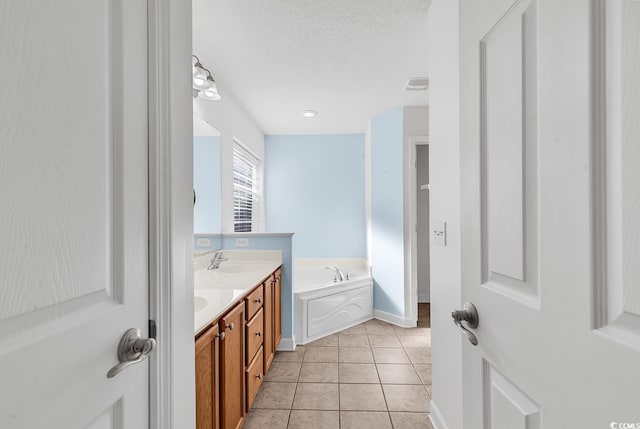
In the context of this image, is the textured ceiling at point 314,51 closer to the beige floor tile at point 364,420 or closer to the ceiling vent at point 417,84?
the ceiling vent at point 417,84

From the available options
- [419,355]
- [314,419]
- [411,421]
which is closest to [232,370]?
[314,419]

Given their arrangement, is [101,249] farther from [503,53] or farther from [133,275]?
[503,53]

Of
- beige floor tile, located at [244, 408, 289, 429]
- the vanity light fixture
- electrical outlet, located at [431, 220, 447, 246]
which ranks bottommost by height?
beige floor tile, located at [244, 408, 289, 429]

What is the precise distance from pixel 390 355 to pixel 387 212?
62.7 inches

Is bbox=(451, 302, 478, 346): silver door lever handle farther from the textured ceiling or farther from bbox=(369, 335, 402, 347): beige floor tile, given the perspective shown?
bbox=(369, 335, 402, 347): beige floor tile

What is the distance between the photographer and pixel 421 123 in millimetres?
3346

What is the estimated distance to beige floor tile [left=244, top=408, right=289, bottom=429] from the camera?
1716mm

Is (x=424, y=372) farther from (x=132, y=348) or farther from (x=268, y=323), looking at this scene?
(x=132, y=348)

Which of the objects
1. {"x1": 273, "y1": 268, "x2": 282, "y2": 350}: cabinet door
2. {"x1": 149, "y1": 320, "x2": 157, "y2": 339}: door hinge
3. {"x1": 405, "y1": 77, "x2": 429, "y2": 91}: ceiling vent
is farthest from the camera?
{"x1": 405, "y1": 77, "x2": 429, "y2": 91}: ceiling vent

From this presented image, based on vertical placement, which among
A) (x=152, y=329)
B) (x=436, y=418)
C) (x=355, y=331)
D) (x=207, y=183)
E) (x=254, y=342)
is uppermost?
(x=207, y=183)

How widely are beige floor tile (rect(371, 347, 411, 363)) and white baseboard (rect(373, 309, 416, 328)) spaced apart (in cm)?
59

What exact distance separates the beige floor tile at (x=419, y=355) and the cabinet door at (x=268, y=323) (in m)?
1.21

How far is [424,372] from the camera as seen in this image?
7.59ft

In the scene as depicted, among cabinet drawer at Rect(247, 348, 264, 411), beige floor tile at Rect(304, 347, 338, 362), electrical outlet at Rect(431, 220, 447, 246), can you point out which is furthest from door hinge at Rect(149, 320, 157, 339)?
beige floor tile at Rect(304, 347, 338, 362)
